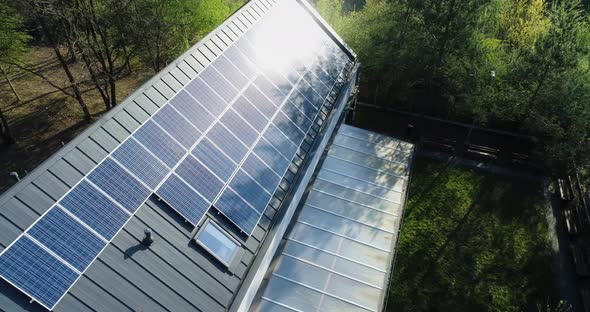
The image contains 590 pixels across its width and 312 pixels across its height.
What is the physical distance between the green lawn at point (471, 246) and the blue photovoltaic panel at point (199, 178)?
473 inches

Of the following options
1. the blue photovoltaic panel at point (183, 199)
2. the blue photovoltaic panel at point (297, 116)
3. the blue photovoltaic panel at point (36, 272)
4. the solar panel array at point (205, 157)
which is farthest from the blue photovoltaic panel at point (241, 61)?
the blue photovoltaic panel at point (36, 272)

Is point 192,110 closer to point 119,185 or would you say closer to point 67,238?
point 119,185

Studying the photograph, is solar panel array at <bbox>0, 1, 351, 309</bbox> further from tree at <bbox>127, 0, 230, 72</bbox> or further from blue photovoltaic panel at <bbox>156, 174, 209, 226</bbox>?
tree at <bbox>127, 0, 230, 72</bbox>

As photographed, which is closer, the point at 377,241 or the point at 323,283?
the point at 323,283

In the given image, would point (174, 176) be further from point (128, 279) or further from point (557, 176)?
point (557, 176)

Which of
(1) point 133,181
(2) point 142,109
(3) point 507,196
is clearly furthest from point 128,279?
(3) point 507,196

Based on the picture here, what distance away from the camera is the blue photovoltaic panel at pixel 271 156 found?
1648cm

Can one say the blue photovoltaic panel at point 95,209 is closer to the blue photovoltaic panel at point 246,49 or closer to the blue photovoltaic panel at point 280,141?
the blue photovoltaic panel at point 280,141

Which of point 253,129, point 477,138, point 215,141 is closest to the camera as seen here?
point 215,141

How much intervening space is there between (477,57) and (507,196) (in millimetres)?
9954

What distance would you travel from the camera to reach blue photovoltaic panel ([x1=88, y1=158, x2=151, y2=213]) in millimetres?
12109

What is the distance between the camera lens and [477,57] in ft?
94.8

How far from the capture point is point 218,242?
43.2 ft

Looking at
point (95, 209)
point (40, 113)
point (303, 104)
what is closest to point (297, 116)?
point (303, 104)
